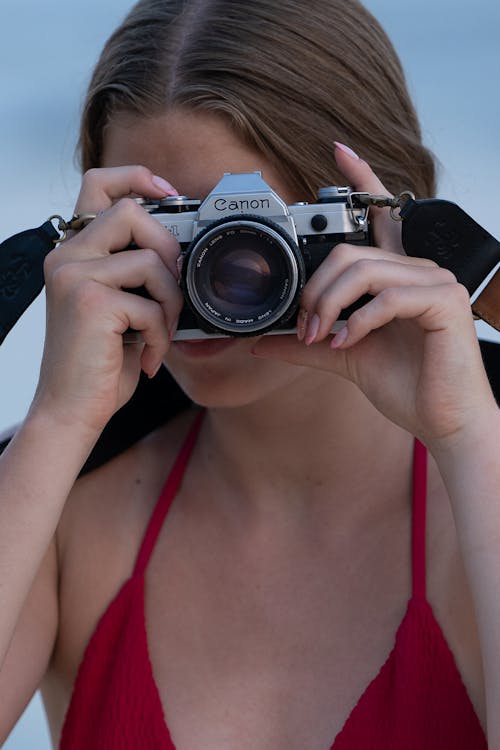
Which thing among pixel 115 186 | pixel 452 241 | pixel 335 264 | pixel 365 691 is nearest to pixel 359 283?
pixel 335 264

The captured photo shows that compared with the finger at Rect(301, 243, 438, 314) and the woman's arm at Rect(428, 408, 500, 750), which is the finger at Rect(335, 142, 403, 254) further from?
the woman's arm at Rect(428, 408, 500, 750)

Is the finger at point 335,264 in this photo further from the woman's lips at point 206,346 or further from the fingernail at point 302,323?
the woman's lips at point 206,346

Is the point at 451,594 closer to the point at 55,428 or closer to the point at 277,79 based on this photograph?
the point at 55,428

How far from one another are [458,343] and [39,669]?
60 centimetres

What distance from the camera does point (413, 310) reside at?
3.50 feet

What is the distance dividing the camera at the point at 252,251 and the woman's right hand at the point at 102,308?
30mm

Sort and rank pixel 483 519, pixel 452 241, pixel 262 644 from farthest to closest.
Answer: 1. pixel 262 644
2. pixel 452 241
3. pixel 483 519

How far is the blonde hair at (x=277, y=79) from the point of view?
3.94 ft

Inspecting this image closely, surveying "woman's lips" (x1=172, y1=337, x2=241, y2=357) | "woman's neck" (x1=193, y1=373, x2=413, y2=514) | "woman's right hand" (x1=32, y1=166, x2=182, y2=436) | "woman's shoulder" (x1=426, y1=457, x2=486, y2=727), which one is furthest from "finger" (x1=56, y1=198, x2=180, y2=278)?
→ "woman's shoulder" (x1=426, y1=457, x2=486, y2=727)

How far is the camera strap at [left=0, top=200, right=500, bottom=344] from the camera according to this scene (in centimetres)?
114

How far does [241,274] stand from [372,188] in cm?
16

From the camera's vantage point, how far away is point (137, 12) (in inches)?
52.7

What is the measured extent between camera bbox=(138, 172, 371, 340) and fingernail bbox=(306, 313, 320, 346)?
0.06 ft

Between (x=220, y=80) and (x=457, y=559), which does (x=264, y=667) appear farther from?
(x=220, y=80)
